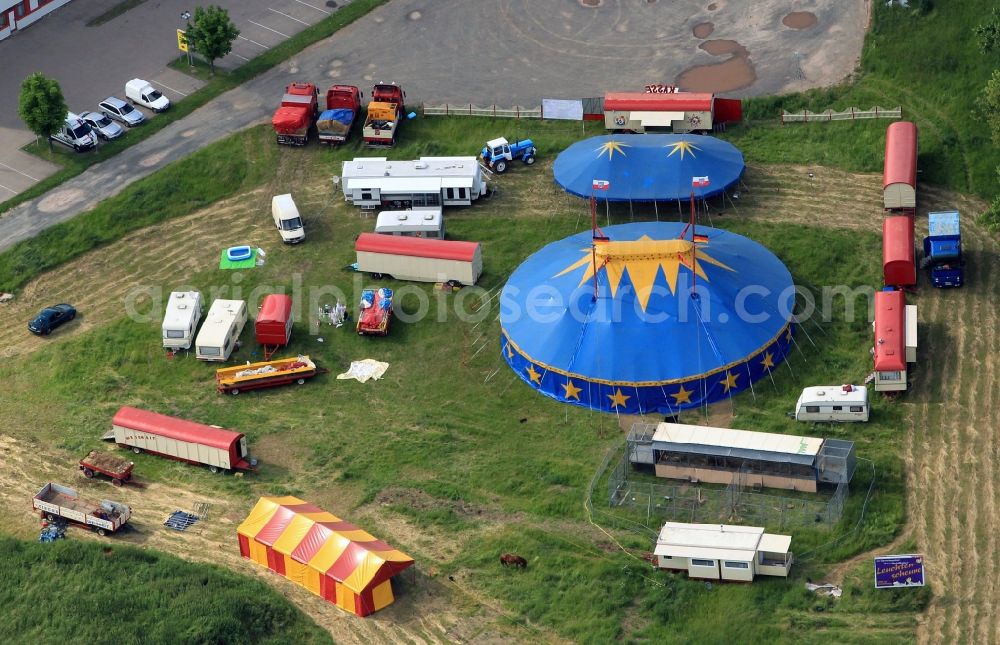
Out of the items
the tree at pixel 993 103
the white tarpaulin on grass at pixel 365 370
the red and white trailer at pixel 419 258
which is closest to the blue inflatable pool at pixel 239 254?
the red and white trailer at pixel 419 258

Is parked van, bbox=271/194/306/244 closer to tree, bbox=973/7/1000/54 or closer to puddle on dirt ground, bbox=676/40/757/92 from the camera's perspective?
puddle on dirt ground, bbox=676/40/757/92

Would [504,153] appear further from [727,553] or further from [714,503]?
[727,553]

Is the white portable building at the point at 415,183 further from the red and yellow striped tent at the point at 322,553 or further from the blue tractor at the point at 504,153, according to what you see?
the red and yellow striped tent at the point at 322,553

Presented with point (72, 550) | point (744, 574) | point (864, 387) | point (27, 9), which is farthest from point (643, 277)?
point (27, 9)

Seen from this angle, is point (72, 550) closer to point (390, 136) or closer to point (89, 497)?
point (89, 497)

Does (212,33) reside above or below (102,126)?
above

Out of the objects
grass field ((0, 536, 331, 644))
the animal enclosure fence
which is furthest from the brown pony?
grass field ((0, 536, 331, 644))

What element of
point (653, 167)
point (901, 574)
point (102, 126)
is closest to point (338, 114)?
point (102, 126)
